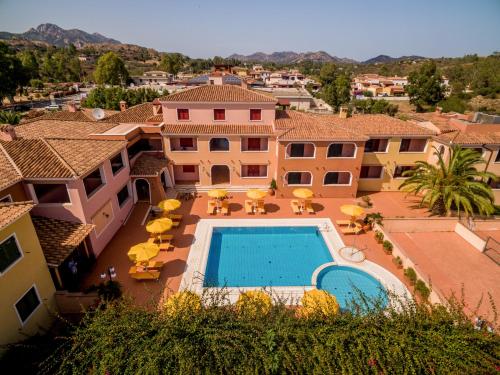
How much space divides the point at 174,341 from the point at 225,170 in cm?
2598

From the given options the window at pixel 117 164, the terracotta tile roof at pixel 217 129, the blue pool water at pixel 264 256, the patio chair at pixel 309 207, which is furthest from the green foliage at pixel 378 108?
the window at pixel 117 164

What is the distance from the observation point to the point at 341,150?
96.7 feet

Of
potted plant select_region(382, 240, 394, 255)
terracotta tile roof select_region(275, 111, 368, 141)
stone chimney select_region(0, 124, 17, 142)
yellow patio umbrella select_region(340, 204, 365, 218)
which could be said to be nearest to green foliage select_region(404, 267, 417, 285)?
potted plant select_region(382, 240, 394, 255)

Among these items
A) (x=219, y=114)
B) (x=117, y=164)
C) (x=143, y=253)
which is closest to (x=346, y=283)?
(x=143, y=253)

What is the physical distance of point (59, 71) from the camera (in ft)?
448

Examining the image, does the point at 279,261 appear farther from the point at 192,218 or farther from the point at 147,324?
the point at 147,324

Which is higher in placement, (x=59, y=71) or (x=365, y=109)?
(x=59, y=71)

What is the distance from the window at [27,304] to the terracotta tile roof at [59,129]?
49.4ft

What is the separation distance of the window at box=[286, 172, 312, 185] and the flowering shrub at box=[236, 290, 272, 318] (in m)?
17.6

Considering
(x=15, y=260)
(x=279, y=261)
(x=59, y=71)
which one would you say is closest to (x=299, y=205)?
(x=279, y=261)

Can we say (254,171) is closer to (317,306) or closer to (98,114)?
(98,114)

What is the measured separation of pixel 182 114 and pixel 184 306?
74.2 ft

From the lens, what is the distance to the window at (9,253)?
12.5 metres

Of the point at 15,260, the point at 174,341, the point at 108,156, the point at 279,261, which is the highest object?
the point at 108,156
